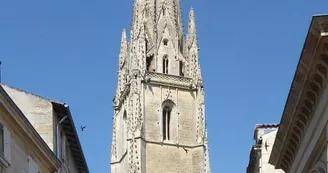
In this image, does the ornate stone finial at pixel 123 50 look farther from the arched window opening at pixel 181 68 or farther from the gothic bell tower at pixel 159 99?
the arched window opening at pixel 181 68

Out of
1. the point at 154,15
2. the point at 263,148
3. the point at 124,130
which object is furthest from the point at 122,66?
the point at 263,148

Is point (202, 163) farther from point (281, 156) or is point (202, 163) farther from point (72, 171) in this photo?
point (281, 156)

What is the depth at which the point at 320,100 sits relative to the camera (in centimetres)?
2242

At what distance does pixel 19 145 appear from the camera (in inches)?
1041

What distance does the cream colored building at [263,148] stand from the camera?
35.8m

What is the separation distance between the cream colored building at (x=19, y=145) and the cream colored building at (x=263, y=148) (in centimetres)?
948

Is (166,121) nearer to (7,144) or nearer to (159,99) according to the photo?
(159,99)

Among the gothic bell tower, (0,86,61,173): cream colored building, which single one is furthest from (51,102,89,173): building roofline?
the gothic bell tower

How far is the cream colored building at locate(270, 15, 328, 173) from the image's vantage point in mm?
20453

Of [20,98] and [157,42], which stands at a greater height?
[157,42]

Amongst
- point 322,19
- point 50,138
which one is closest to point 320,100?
point 322,19

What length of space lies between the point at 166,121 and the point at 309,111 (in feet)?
204

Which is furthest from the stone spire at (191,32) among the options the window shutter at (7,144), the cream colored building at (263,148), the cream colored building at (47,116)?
the window shutter at (7,144)

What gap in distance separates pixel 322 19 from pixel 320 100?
3343 millimetres
